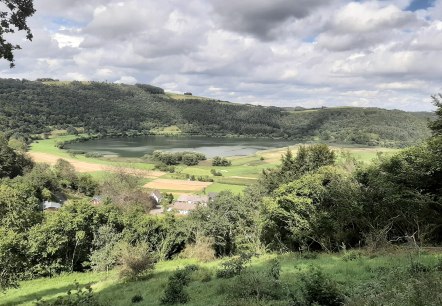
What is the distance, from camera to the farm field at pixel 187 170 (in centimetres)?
8188

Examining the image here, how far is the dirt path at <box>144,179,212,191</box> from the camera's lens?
81.6 metres

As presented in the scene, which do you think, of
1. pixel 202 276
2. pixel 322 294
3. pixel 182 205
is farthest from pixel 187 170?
pixel 322 294

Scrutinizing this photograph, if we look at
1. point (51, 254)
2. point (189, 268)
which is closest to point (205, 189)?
point (51, 254)

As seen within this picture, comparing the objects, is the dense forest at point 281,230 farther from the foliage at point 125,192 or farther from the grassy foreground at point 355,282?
the foliage at point 125,192

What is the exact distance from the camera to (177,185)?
278 feet

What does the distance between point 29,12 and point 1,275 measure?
19603mm

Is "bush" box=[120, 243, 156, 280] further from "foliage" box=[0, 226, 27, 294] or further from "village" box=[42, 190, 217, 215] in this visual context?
"village" box=[42, 190, 217, 215]

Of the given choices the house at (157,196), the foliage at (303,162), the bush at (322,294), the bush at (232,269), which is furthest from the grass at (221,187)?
the bush at (322,294)

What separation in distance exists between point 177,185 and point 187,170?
21.8 metres

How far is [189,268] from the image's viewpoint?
1886 cm

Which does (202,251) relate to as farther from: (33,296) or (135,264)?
(33,296)

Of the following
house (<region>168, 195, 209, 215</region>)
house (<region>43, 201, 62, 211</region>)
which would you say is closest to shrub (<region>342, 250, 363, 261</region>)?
house (<region>168, 195, 209, 215</region>)

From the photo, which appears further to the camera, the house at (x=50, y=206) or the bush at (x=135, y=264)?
the house at (x=50, y=206)

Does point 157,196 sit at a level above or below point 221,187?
below
